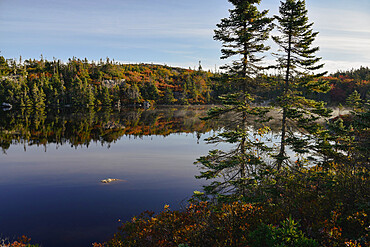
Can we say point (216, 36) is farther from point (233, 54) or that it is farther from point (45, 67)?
point (45, 67)

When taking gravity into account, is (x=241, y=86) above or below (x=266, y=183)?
above

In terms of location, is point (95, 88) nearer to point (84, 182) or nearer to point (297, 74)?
point (84, 182)

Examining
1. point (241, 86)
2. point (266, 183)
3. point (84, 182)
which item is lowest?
point (84, 182)

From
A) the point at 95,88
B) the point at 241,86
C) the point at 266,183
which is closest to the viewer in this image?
the point at 266,183

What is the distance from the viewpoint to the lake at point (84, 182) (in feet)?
52.3

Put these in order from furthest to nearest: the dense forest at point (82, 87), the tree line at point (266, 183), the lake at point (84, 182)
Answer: the dense forest at point (82, 87) < the lake at point (84, 182) < the tree line at point (266, 183)

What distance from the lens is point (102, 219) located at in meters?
16.8

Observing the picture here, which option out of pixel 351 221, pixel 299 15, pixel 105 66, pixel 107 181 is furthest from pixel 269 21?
pixel 105 66

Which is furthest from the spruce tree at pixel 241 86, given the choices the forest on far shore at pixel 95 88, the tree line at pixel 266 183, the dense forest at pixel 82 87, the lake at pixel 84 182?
the dense forest at pixel 82 87

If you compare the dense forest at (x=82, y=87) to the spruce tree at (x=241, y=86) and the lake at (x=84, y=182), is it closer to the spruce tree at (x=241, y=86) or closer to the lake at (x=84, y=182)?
the lake at (x=84, y=182)

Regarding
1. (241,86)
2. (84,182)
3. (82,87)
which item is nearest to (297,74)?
(241,86)

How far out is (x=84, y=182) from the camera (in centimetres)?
2316

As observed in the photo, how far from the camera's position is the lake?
15938 mm

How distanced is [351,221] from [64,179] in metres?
24.7
